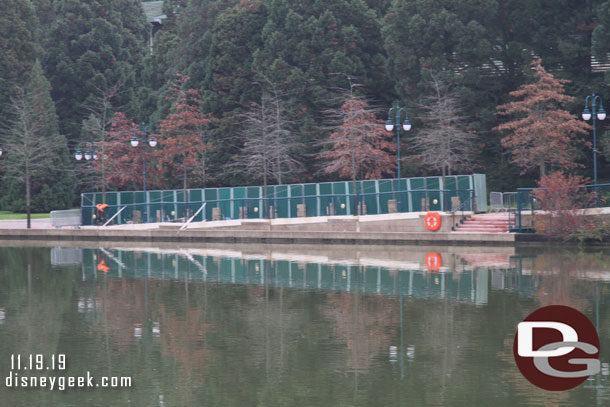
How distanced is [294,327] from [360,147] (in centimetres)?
3261

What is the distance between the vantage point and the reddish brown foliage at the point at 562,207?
34.8 m

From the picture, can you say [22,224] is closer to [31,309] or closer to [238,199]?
[238,199]

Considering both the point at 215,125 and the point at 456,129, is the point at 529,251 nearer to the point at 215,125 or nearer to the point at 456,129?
the point at 456,129

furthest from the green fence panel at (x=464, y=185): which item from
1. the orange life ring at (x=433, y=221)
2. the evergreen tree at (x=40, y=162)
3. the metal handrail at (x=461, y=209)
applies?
the evergreen tree at (x=40, y=162)

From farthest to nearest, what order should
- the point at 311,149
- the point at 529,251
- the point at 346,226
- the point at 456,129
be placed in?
the point at 311,149, the point at 456,129, the point at 346,226, the point at 529,251

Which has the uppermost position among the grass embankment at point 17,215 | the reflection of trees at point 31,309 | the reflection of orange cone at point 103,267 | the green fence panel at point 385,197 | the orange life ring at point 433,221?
the green fence panel at point 385,197

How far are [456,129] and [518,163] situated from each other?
378 cm

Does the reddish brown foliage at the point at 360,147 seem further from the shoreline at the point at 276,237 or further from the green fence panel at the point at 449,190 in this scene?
the shoreline at the point at 276,237

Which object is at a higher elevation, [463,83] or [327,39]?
[327,39]

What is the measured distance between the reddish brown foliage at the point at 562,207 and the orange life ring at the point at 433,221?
4.11 m

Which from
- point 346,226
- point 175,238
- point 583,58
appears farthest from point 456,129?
point 175,238

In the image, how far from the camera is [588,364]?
1354cm

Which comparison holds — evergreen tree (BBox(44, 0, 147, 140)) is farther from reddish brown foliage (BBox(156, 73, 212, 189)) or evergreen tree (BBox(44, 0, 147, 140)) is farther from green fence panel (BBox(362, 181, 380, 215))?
green fence panel (BBox(362, 181, 380, 215))

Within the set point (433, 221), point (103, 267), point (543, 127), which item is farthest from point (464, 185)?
point (103, 267)
